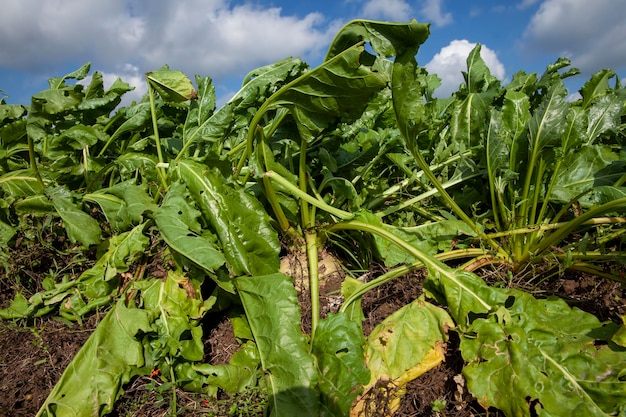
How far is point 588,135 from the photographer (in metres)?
2.92

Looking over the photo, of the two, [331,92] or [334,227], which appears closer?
[331,92]

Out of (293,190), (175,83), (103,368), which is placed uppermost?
(175,83)

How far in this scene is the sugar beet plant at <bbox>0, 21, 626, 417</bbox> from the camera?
197 cm

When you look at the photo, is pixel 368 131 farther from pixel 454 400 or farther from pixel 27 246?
pixel 27 246

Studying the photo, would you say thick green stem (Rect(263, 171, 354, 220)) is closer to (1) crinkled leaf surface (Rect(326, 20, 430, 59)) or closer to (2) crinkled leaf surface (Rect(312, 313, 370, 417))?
(2) crinkled leaf surface (Rect(312, 313, 370, 417))

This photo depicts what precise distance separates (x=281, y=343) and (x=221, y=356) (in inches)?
20.3

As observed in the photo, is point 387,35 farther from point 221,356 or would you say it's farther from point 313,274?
point 221,356

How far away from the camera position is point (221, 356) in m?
2.39

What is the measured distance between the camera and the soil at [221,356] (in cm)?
205

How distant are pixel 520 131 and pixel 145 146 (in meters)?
2.74

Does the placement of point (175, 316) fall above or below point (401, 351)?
above

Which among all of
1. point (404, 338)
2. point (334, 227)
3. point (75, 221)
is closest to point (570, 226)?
point (404, 338)

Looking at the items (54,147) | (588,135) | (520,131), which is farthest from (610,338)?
(54,147)

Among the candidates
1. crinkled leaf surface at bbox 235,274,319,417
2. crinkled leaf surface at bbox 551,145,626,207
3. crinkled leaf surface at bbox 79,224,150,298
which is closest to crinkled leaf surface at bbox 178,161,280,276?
crinkled leaf surface at bbox 235,274,319,417
